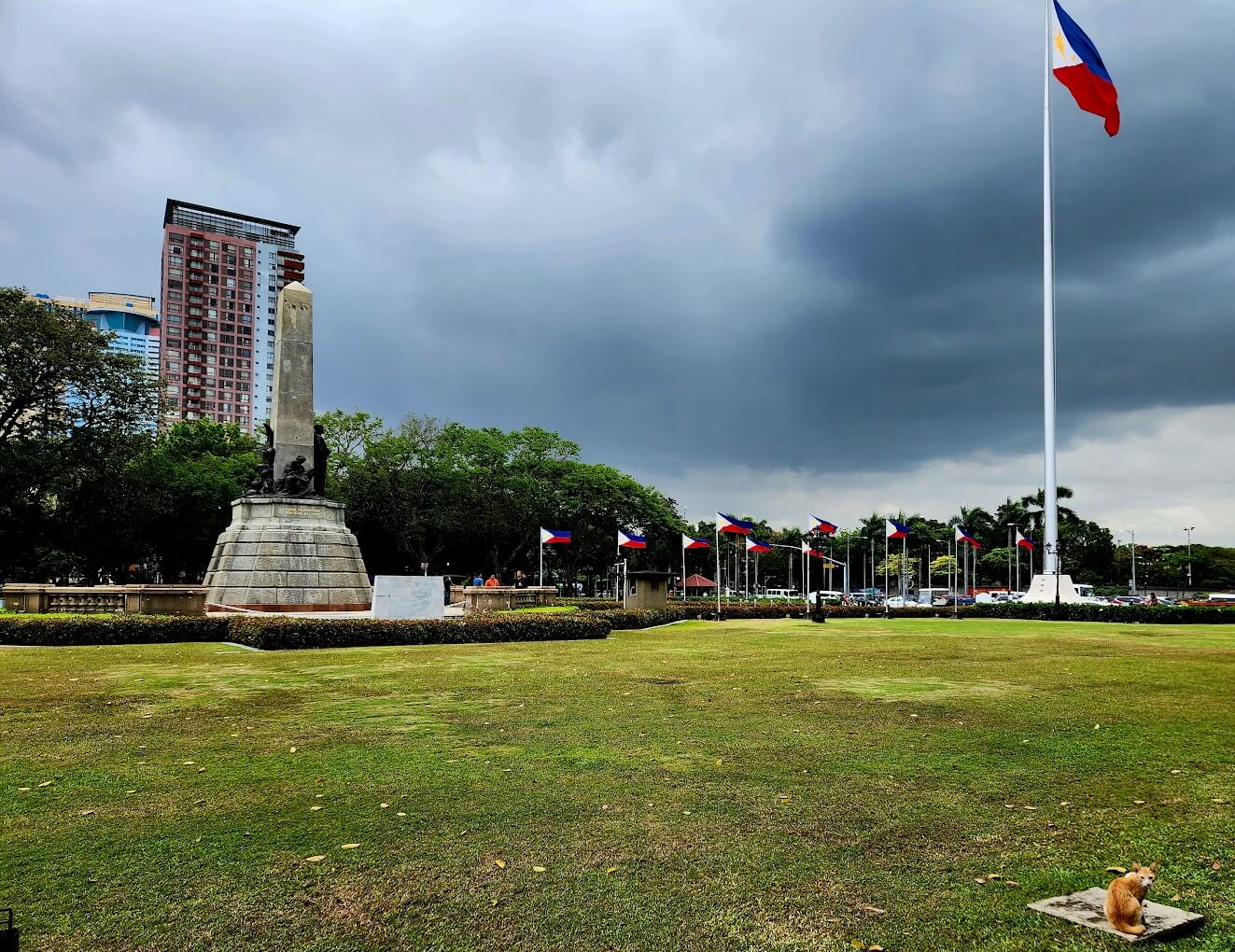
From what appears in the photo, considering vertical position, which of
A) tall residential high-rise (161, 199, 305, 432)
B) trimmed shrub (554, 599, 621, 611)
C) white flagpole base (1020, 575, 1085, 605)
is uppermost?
tall residential high-rise (161, 199, 305, 432)

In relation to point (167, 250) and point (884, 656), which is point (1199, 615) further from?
point (167, 250)

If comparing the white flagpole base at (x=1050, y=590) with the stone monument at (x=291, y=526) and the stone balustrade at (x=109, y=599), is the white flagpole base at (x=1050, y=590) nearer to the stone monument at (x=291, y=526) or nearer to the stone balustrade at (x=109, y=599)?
the stone monument at (x=291, y=526)

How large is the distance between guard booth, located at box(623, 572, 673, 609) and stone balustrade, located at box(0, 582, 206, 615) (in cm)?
1617

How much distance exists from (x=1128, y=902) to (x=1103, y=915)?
0.28 m

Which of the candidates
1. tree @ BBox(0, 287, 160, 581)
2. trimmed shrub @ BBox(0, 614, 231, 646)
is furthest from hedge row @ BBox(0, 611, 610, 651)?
tree @ BBox(0, 287, 160, 581)

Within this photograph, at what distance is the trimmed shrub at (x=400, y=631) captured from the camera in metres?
17.6

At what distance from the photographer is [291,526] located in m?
25.7

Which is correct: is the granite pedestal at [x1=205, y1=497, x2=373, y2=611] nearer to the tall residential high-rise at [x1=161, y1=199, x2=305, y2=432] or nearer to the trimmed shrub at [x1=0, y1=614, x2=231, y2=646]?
the trimmed shrub at [x1=0, y1=614, x2=231, y2=646]

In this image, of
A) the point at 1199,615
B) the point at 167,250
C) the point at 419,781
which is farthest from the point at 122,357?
the point at 167,250

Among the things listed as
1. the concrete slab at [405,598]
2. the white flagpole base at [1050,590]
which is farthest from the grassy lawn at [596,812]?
the white flagpole base at [1050,590]

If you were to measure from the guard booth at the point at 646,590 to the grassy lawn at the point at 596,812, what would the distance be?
21887 millimetres

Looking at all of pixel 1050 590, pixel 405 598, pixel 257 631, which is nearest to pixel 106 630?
pixel 257 631

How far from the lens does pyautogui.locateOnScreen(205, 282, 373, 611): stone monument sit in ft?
81.8

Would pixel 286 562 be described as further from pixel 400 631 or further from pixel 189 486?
pixel 189 486
